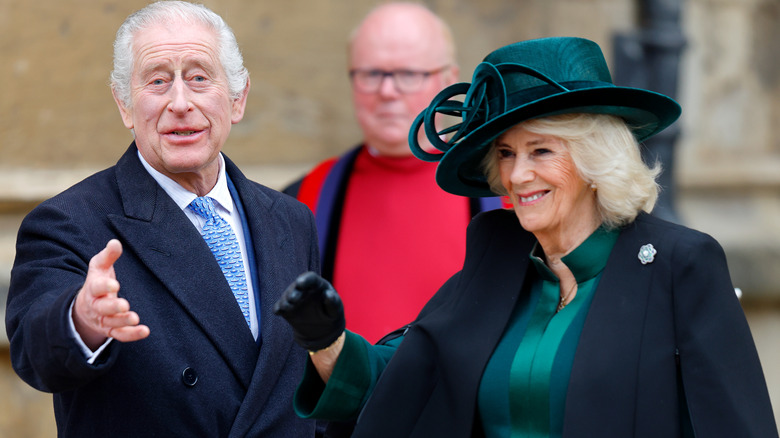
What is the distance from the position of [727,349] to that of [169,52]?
1.46 meters

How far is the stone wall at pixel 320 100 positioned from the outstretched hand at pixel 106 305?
98.1 inches

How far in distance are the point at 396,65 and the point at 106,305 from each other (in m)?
2.24

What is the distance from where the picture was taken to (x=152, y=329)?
96.3 inches

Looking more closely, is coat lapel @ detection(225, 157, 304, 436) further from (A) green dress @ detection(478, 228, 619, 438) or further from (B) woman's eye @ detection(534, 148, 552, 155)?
(B) woman's eye @ detection(534, 148, 552, 155)

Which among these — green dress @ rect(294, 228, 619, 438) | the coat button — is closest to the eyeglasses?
green dress @ rect(294, 228, 619, 438)

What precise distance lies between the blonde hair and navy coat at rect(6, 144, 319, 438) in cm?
77

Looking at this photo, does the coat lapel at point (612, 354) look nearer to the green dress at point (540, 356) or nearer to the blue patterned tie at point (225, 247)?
the green dress at point (540, 356)

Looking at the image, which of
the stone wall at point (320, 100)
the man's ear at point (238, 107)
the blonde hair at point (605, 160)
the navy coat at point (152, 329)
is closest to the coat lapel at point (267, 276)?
the navy coat at point (152, 329)

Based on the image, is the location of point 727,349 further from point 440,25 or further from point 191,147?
point 440,25

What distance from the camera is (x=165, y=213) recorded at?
8.54ft

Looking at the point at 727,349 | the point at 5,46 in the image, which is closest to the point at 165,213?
the point at 727,349

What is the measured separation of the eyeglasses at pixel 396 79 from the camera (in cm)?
413

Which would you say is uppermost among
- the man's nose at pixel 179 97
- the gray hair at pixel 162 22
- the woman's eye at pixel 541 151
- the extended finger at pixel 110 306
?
the gray hair at pixel 162 22

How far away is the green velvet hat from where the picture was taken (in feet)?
8.16
